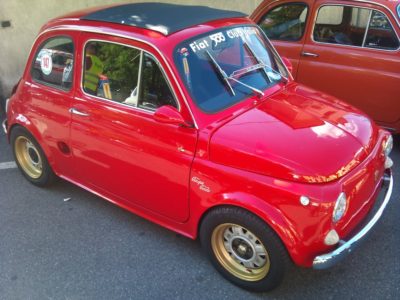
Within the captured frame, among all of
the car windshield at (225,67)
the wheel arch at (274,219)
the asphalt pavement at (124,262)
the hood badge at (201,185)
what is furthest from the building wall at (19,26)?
the wheel arch at (274,219)

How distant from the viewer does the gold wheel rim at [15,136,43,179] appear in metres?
4.40

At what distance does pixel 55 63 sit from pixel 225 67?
1.60m

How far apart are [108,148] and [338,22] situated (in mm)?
3244

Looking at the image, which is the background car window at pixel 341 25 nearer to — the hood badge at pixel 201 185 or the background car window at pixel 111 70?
the background car window at pixel 111 70

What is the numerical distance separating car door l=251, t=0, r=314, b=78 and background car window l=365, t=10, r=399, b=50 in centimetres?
74

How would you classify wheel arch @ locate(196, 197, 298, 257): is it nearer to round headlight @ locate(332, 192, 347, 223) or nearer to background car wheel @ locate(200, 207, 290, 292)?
background car wheel @ locate(200, 207, 290, 292)

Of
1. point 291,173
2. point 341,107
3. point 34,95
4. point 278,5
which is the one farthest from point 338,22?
point 34,95

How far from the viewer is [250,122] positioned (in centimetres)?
298

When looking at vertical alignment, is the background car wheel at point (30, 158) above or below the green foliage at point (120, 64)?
below

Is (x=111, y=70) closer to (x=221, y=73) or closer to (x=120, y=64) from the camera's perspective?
(x=120, y=64)

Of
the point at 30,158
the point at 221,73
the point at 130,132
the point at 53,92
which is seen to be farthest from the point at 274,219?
the point at 30,158

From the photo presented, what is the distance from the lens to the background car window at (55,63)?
3666mm

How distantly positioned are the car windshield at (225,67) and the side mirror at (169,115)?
165 millimetres

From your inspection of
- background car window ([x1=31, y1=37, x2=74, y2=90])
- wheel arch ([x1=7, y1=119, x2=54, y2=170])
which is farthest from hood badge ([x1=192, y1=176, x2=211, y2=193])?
wheel arch ([x1=7, y1=119, x2=54, y2=170])
